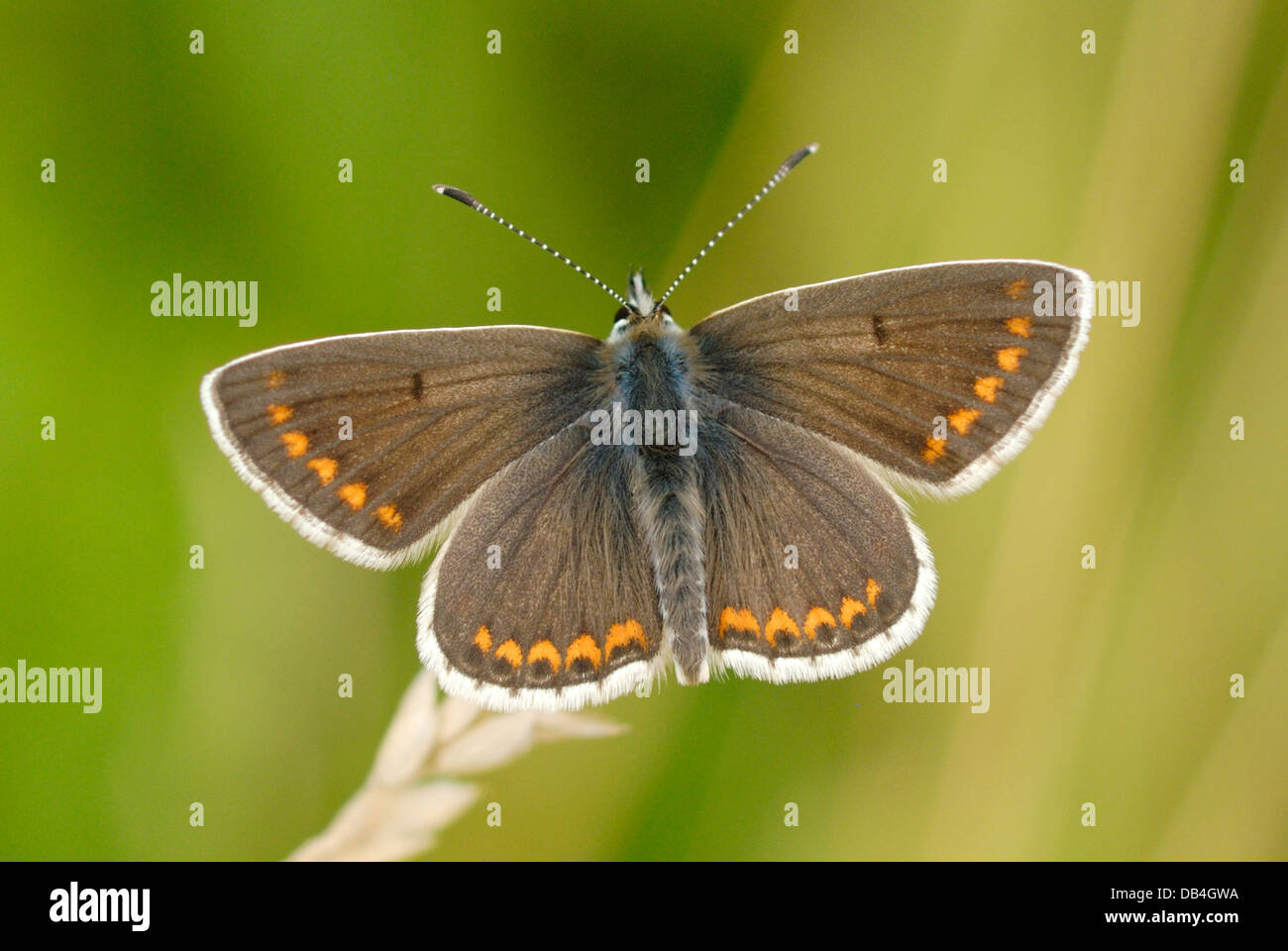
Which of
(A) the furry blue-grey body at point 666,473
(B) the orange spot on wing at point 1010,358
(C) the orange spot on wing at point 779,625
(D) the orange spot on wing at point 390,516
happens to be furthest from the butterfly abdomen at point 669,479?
(B) the orange spot on wing at point 1010,358

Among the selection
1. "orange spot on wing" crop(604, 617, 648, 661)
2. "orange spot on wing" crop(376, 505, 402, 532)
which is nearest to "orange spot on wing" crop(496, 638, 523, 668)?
"orange spot on wing" crop(604, 617, 648, 661)

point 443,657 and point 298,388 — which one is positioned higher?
point 298,388

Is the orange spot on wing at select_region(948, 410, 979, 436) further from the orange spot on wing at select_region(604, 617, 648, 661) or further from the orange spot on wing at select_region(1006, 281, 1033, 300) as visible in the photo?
the orange spot on wing at select_region(604, 617, 648, 661)

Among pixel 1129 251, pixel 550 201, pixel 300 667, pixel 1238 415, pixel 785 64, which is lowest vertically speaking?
pixel 300 667

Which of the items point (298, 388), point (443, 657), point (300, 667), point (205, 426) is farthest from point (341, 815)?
point (205, 426)

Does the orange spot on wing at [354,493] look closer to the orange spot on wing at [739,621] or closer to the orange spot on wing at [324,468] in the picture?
the orange spot on wing at [324,468]

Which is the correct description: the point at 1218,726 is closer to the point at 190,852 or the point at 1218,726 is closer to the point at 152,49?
the point at 190,852
